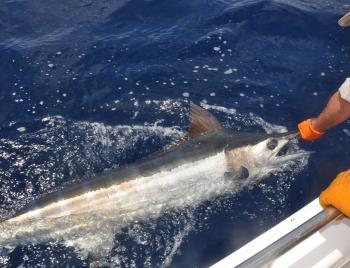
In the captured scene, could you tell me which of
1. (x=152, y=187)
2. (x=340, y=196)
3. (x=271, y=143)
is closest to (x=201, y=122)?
(x=271, y=143)

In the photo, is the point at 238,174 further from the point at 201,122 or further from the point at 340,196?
the point at 340,196

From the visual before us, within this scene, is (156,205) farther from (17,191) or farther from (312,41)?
(312,41)

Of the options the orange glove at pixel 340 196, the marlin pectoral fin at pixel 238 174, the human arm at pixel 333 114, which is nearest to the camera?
the orange glove at pixel 340 196

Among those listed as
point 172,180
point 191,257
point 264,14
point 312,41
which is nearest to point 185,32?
point 264,14

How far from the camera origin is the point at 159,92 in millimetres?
5926

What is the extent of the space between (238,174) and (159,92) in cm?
207

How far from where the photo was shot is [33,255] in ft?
13.0

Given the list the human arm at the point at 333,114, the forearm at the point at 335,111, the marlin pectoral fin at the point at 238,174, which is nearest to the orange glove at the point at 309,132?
the human arm at the point at 333,114

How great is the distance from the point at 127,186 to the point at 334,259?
84.0 inches

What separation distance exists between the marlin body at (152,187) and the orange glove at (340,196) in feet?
5.09

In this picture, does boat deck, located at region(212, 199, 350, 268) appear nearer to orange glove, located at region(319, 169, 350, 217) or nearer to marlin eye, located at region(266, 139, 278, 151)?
orange glove, located at region(319, 169, 350, 217)

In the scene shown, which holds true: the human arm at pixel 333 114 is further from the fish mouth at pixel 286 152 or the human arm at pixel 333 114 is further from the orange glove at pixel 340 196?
the orange glove at pixel 340 196

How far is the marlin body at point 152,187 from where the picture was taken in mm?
4039

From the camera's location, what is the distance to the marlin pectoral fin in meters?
4.38
